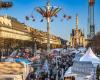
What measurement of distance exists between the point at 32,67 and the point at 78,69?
8.93m

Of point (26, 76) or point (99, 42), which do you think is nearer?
point (26, 76)

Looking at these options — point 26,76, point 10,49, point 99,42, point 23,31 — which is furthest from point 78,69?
point 23,31

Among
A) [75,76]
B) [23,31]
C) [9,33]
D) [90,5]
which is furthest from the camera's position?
[90,5]

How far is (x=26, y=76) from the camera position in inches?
838

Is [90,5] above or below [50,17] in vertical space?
above

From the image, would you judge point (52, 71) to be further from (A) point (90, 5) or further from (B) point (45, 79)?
(A) point (90, 5)

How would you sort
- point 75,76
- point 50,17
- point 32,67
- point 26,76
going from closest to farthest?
point 75,76 → point 26,76 → point 32,67 → point 50,17

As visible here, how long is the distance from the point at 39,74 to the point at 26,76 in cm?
98

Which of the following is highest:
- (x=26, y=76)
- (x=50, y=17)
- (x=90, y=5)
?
(x=90, y=5)

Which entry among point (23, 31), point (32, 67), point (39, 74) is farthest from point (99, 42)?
point (39, 74)

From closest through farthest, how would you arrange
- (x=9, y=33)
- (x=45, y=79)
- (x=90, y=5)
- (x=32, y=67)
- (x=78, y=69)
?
1. (x=78, y=69)
2. (x=45, y=79)
3. (x=32, y=67)
4. (x=9, y=33)
5. (x=90, y=5)

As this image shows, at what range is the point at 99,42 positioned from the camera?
77875mm

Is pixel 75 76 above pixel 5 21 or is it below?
below

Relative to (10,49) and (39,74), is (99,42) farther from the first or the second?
(39,74)
